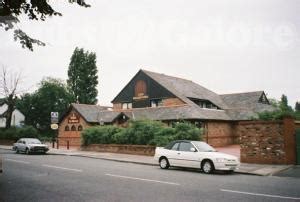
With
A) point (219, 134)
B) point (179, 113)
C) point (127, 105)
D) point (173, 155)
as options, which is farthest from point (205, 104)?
point (173, 155)

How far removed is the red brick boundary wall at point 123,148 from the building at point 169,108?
14.6 feet

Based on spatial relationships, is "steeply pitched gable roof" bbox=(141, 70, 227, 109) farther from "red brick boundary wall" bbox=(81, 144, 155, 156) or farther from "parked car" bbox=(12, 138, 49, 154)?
"parked car" bbox=(12, 138, 49, 154)

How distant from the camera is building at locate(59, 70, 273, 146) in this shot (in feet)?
117

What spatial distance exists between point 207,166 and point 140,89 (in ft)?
98.1

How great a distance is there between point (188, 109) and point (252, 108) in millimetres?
14311

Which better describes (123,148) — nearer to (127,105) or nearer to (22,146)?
(22,146)

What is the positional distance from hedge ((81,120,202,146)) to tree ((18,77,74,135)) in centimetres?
3714

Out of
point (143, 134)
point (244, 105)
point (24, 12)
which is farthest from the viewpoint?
point (244, 105)

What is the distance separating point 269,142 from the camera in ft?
62.6

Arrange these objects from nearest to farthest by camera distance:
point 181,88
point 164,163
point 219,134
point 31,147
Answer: point 164,163 < point 31,147 < point 219,134 < point 181,88

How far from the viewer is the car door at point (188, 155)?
16156 mm

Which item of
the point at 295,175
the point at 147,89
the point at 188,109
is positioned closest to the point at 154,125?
the point at 188,109

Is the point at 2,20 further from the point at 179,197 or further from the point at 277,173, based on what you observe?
the point at 277,173

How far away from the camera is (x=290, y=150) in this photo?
18938mm
